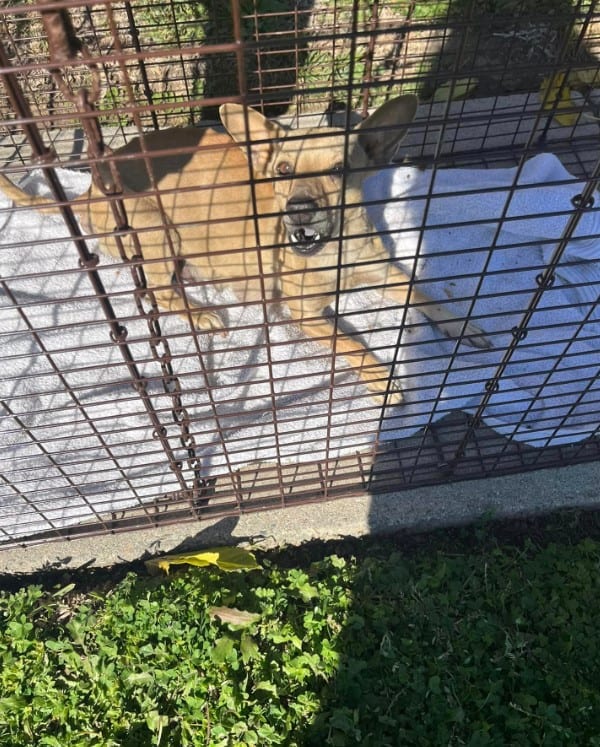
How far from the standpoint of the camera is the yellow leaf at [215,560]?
1.98m

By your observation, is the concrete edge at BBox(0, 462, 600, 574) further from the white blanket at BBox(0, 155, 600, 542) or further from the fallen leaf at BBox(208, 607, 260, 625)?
the fallen leaf at BBox(208, 607, 260, 625)

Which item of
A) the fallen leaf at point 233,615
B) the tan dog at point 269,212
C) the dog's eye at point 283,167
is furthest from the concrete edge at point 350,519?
the dog's eye at point 283,167

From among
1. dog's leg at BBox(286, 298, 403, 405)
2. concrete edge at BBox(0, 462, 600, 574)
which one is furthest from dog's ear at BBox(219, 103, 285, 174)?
concrete edge at BBox(0, 462, 600, 574)

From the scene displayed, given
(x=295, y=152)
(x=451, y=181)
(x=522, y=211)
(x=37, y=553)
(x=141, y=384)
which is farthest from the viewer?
(x=451, y=181)

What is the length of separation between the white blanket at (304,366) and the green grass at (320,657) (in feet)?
1.18

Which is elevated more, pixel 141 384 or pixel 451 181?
pixel 141 384

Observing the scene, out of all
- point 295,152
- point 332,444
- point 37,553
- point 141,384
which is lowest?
point 37,553

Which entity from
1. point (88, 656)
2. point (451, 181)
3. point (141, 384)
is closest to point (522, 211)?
point (451, 181)

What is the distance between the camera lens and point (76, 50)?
0.95 meters

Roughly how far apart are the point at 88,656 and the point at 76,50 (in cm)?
159

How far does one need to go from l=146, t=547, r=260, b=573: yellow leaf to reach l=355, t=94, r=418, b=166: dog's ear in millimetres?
1242

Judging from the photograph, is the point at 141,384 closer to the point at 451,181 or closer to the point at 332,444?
the point at 332,444

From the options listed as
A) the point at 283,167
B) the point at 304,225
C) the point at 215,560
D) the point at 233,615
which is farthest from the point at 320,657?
the point at 283,167

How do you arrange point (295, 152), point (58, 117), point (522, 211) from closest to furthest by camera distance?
point (58, 117) → point (295, 152) → point (522, 211)
